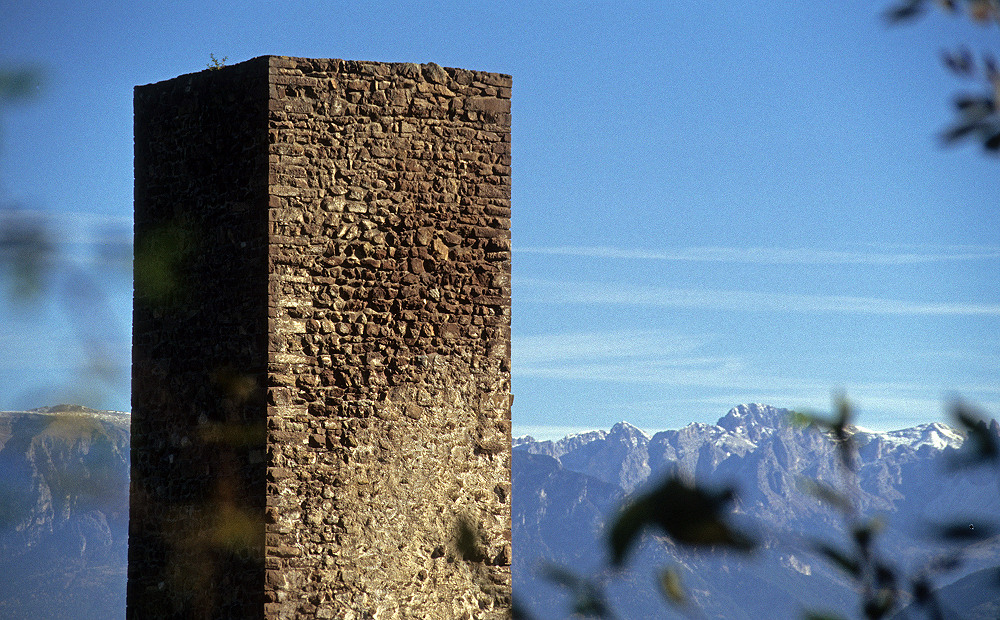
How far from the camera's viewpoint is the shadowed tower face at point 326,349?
8539 millimetres

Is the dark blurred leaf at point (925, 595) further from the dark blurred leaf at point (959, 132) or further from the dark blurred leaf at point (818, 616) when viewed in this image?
the dark blurred leaf at point (959, 132)

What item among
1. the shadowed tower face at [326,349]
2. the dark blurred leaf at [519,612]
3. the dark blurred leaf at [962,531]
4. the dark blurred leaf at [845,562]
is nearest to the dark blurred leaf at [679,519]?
the dark blurred leaf at [845,562]

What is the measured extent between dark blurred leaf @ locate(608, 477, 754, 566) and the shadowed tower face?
6.77m

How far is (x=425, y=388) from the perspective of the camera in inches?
351

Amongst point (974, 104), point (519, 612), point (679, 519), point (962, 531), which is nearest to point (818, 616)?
point (962, 531)

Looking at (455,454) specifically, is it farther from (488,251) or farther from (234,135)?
(234,135)

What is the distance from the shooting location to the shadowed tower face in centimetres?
854

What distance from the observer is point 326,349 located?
28.6 ft

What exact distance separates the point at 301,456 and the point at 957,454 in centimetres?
663

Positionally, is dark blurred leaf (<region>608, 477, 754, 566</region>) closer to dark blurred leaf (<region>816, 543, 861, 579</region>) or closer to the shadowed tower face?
dark blurred leaf (<region>816, 543, 861, 579</region>)

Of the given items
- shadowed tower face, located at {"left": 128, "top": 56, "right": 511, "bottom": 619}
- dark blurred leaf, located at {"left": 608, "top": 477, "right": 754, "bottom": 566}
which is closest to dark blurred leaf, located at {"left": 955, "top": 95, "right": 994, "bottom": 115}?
dark blurred leaf, located at {"left": 608, "top": 477, "right": 754, "bottom": 566}

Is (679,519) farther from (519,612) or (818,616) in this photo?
(519,612)

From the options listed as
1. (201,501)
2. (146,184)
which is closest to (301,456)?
(201,501)

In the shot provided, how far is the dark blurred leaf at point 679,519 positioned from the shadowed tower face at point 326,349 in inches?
267
